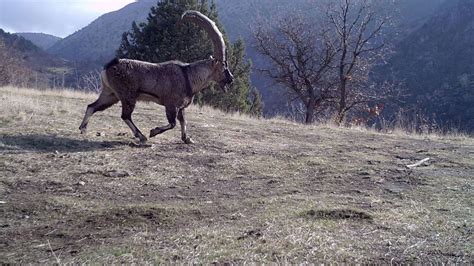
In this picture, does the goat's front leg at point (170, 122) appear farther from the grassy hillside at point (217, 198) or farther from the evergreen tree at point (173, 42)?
the evergreen tree at point (173, 42)

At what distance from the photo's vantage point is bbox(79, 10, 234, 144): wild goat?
866 centimetres

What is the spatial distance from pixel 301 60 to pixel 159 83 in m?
19.3

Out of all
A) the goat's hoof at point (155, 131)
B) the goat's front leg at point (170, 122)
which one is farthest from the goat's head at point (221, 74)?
the goat's hoof at point (155, 131)

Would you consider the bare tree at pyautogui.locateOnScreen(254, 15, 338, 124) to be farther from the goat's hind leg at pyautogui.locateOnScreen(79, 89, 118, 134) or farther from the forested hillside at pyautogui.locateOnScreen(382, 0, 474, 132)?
the forested hillside at pyautogui.locateOnScreen(382, 0, 474, 132)

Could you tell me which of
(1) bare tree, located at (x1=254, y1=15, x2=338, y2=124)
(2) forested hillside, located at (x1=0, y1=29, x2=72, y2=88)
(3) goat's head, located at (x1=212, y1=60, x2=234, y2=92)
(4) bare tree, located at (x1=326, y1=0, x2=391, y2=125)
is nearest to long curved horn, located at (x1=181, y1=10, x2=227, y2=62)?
(3) goat's head, located at (x1=212, y1=60, x2=234, y2=92)

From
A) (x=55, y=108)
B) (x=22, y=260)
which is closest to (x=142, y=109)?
(x=55, y=108)

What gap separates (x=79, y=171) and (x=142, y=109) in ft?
23.2

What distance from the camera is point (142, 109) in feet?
44.9

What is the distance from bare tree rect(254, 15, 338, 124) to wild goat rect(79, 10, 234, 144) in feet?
55.3

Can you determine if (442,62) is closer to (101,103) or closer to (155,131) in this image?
(155,131)

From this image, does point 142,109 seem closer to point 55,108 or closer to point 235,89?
point 55,108

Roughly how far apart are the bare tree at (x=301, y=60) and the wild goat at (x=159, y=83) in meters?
16.9

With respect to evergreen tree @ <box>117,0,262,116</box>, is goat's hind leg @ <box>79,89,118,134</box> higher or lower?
lower

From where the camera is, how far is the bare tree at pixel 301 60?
2700 centimetres
